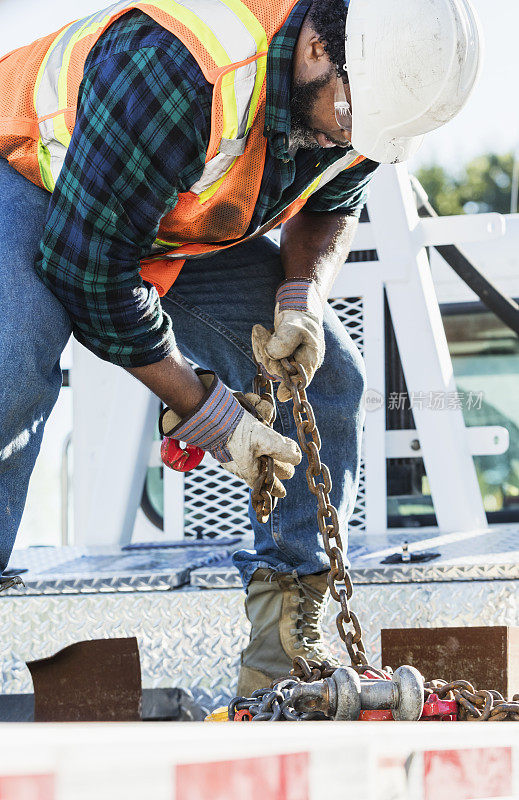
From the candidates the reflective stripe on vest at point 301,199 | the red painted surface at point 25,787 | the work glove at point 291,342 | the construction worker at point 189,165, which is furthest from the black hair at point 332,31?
the red painted surface at point 25,787

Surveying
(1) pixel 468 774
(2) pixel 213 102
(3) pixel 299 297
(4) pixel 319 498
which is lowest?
(1) pixel 468 774

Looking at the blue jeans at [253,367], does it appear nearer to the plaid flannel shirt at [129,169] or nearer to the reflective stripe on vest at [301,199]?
the reflective stripe on vest at [301,199]

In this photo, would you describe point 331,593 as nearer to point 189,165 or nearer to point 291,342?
point 291,342

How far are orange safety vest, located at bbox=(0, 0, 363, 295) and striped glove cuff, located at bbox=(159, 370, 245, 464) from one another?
343 millimetres

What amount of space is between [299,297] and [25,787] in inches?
64.5

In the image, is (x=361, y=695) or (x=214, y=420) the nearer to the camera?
(x=361, y=695)

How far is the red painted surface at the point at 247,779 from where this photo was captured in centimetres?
72

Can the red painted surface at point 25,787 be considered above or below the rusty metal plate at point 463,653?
below

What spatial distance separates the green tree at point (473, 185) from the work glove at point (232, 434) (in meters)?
34.1

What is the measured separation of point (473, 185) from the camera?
35281 millimetres

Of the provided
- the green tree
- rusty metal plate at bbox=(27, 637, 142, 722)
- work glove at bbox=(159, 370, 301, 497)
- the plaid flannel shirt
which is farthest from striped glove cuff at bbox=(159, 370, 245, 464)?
the green tree

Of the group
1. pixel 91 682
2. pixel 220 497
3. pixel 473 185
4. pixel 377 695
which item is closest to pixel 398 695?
pixel 377 695

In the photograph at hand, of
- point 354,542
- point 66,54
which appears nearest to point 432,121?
point 66,54

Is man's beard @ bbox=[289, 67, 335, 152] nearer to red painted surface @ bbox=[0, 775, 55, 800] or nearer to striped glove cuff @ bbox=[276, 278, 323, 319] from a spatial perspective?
striped glove cuff @ bbox=[276, 278, 323, 319]
